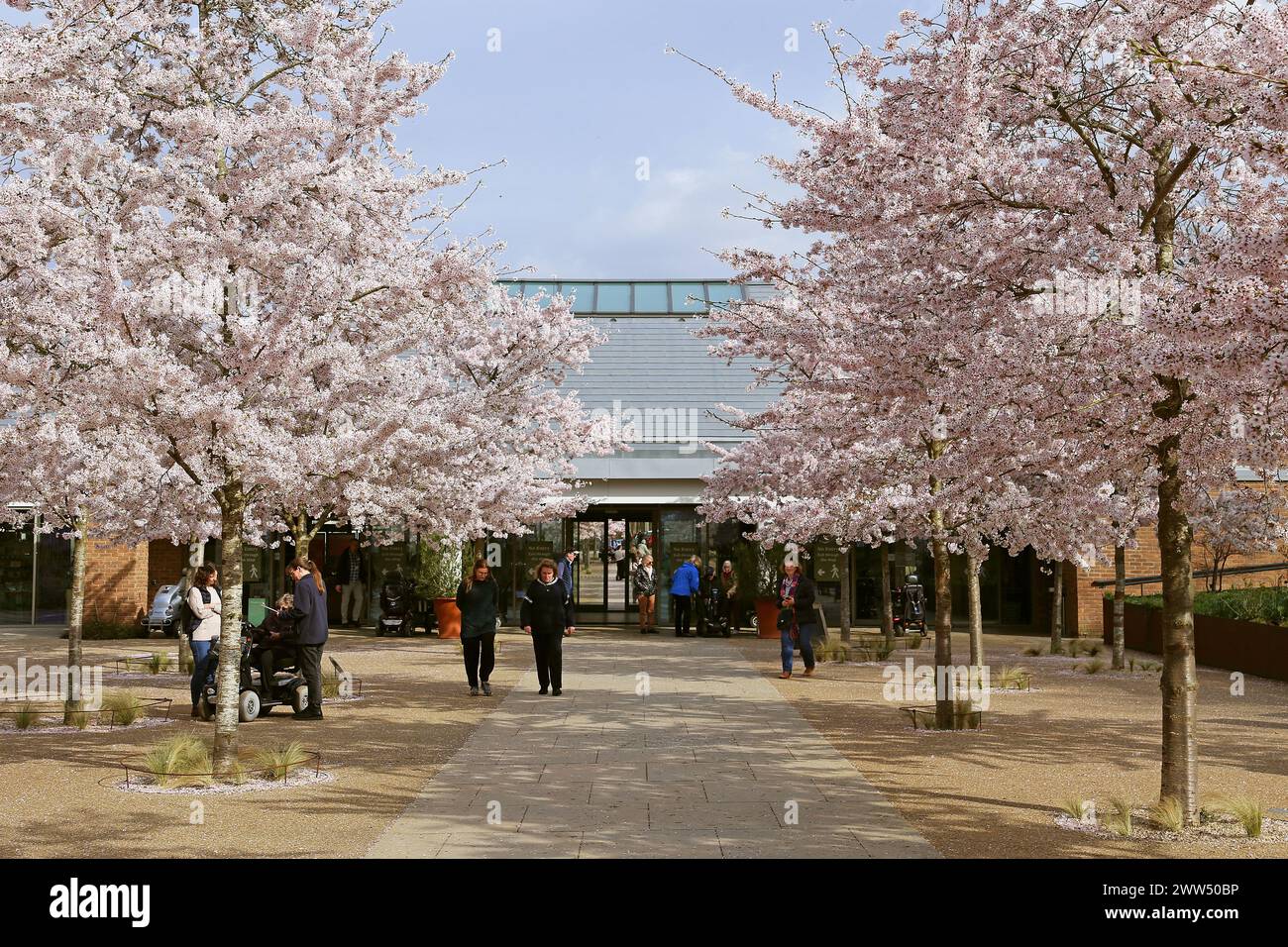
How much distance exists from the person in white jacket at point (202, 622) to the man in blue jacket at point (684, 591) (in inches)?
604

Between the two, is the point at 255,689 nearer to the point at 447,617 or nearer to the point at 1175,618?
the point at 1175,618

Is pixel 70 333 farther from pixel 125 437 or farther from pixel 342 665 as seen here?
pixel 342 665

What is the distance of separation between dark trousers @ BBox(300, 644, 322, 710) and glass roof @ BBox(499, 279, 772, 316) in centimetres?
2571

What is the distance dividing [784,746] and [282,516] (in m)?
8.86

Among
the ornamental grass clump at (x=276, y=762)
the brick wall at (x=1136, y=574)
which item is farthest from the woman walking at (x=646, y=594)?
the ornamental grass clump at (x=276, y=762)

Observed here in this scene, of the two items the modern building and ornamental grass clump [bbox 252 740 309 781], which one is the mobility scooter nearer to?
ornamental grass clump [bbox 252 740 309 781]

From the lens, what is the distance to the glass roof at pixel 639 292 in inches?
1556

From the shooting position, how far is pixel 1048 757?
1166 cm

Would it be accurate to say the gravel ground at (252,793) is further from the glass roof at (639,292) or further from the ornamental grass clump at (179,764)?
the glass roof at (639,292)

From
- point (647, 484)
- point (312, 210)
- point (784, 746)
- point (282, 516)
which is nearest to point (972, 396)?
point (784, 746)

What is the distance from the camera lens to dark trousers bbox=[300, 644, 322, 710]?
14.3 metres

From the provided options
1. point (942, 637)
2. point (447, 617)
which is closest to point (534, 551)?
point (447, 617)

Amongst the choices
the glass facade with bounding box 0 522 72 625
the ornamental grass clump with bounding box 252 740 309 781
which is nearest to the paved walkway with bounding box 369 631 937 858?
the ornamental grass clump with bounding box 252 740 309 781

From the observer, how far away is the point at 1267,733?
523 inches
